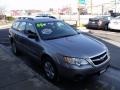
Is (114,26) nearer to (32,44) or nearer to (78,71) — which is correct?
(32,44)

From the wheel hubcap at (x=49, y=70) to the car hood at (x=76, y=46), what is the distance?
20.3 inches

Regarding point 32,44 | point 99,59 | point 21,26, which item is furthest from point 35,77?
point 21,26

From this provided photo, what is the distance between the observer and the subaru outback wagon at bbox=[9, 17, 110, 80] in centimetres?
509

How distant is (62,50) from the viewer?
5.40 metres

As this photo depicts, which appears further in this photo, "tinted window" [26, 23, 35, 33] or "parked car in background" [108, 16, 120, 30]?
"parked car in background" [108, 16, 120, 30]


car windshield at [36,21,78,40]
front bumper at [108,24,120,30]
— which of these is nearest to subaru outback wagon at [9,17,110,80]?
car windshield at [36,21,78,40]

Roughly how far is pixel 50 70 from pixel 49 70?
6 centimetres

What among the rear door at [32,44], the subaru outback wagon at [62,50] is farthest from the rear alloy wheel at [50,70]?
the rear door at [32,44]

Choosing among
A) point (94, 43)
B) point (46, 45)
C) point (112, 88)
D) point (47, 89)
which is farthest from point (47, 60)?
point (112, 88)

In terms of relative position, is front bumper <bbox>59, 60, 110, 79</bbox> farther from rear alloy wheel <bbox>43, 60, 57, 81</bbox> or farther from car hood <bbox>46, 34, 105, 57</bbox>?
rear alloy wheel <bbox>43, 60, 57, 81</bbox>

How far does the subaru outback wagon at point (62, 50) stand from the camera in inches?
201

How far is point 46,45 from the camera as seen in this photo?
5.92 meters

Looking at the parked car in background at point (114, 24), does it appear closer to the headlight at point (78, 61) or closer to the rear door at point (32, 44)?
the rear door at point (32, 44)

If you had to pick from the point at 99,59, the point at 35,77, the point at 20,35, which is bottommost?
the point at 35,77
